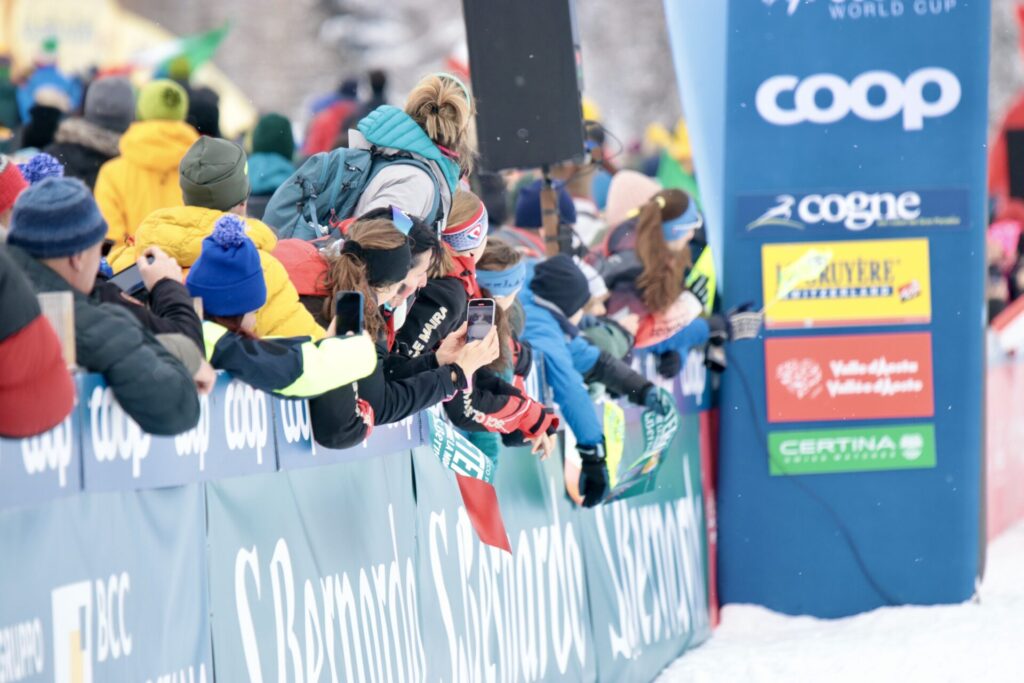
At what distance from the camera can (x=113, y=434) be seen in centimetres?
338

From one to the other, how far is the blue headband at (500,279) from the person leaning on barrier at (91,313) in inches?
93.4

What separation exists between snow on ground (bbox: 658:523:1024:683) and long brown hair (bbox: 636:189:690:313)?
1.55 m

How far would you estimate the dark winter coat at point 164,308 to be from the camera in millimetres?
3600

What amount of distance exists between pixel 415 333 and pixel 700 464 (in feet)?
12.6

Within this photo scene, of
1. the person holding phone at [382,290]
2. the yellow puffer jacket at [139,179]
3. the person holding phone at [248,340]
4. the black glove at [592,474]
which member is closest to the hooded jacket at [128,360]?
the person holding phone at [248,340]

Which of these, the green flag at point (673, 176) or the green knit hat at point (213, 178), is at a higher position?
the green knit hat at point (213, 178)

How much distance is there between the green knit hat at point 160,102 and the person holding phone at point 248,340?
3.73 meters

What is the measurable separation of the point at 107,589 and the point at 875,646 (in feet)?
16.6

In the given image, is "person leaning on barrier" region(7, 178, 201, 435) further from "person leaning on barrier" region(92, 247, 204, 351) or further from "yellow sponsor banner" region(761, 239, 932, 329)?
"yellow sponsor banner" region(761, 239, 932, 329)

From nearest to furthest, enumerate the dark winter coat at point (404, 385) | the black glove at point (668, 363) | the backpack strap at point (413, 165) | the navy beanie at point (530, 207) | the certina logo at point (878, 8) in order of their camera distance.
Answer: the dark winter coat at point (404, 385) < the backpack strap at point (413, 165) < the black glove at point (668, 363) < the navy beanie at point (530, 207) < the certina logo at point (878, 8)

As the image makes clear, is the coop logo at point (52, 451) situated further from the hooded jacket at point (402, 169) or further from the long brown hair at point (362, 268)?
the hooded jacket at point (402, 169)

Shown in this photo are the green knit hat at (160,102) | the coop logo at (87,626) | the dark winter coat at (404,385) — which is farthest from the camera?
the green knit hat at (160,102)

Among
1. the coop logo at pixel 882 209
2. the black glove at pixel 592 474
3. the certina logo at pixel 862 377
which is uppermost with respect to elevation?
the coop logo at pixel 882 209

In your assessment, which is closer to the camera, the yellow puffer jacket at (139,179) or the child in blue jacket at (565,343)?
the child in blue jacket at (565,343)
